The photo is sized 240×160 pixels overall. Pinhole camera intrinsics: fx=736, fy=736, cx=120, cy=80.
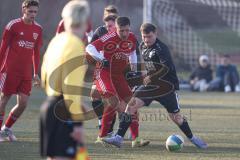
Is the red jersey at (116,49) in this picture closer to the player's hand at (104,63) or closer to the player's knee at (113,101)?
the player's hand at (104,63)

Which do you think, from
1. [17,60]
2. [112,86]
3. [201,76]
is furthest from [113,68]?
[201,76]

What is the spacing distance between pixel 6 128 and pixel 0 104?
0.35m

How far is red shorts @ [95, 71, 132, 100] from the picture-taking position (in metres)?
10.1

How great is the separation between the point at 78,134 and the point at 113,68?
4253 mm

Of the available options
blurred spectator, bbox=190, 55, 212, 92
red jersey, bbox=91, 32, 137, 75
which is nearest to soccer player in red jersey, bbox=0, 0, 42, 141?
red jersey, bbox=91, 32, 137, 75

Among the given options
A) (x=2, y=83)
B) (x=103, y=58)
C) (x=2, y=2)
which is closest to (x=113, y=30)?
(x=103, y=58)

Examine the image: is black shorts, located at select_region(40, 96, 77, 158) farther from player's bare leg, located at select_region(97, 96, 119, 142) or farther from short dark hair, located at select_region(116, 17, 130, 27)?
player's bare leg, located at select_region(97, 96, 119, 142)

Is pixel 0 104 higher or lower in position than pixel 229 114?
higher

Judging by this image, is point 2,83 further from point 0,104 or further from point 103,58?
point 103,58

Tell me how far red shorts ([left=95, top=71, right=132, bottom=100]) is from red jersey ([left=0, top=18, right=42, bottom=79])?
948 mm

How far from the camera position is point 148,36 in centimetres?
959

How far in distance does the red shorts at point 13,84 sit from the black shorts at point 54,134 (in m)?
3.97

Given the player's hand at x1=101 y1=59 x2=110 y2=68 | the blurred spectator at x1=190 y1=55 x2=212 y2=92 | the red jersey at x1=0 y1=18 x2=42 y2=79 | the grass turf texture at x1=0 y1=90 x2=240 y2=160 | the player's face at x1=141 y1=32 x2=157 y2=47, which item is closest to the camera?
the grass turf texture at x1=0 y1=90 x2=240 y2=160

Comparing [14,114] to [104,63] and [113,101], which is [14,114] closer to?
[113,101]
